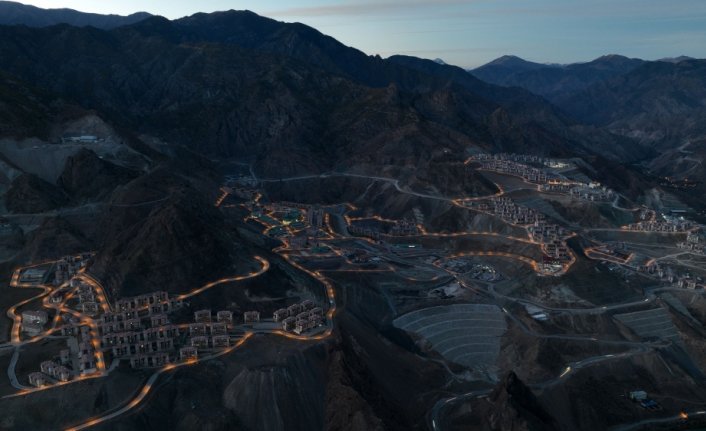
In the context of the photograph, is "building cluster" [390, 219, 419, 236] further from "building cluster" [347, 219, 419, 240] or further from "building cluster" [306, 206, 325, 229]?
"building cluster" [306, 206, 325, 229]

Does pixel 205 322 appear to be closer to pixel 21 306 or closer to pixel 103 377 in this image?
pixel 103 377

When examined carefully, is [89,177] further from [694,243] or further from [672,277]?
[694,243]

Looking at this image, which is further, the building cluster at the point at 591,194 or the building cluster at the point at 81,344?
the building cluster at the point at 591,194

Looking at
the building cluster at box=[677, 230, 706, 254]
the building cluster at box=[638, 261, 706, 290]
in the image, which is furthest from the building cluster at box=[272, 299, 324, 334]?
the building cluster at box=[677, 230, 706, 254]

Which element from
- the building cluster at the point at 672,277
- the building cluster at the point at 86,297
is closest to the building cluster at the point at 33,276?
the building cluster at the point at 86,297

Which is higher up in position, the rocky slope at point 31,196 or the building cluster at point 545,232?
the rocky slope at point 31,196

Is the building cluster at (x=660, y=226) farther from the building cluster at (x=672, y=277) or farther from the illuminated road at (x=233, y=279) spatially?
the illuminated road at (x=233, y=279)

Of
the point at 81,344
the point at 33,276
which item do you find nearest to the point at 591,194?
the point at 33,276
